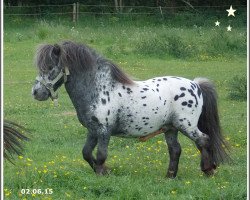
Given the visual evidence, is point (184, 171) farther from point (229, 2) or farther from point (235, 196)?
point (229, 2)

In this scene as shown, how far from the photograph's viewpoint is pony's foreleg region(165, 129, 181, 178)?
26.1 feet

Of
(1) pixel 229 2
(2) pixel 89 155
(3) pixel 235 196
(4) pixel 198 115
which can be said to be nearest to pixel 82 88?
(2) pixel 89 155

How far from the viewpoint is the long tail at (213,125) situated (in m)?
8.08

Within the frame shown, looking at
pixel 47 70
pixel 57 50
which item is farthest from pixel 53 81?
pixel 57 50

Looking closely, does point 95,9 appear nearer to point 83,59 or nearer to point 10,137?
point 83,59

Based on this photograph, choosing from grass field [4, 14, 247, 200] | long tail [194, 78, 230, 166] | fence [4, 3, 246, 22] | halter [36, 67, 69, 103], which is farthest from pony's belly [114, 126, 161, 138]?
fence [4, 3, 246, 22]

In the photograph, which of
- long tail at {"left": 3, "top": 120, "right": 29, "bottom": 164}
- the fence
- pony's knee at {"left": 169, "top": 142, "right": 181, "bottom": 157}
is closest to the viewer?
long tail at {"left": 3, "top": 120, "right": 29, "bottom": 164}

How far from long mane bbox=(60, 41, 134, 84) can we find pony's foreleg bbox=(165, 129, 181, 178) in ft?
2.84

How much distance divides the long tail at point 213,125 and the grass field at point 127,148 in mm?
225

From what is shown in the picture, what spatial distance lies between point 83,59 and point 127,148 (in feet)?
7.13

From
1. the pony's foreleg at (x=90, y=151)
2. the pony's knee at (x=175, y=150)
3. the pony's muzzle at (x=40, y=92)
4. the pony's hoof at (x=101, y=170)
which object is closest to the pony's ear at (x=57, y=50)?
the pony's muzzle at (x=40, y=92)

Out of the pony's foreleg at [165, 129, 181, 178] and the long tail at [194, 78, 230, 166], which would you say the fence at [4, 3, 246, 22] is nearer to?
the long tail at [194, 78, 230, 166]

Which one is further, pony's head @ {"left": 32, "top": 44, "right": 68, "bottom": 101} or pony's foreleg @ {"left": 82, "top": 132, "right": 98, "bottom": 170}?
pony's foreleg @ {"left": 82, "top": 132, "right": 98, "bottom": 170}

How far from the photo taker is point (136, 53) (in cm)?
2114
